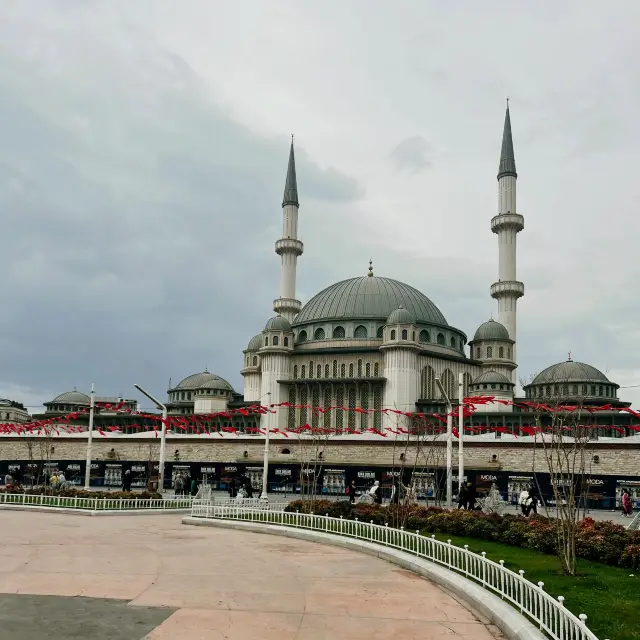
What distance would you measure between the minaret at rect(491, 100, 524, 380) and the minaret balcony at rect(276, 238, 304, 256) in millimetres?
20805

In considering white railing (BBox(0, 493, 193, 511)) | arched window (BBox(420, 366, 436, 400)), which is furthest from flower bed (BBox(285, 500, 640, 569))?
arched window (BBox(420, 366, 436, 400))

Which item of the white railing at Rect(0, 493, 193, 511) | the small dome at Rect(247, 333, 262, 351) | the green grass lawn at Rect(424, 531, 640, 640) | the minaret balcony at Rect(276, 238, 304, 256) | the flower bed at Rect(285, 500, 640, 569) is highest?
the minaret balcony at Rect(276, 238, 304, 256)

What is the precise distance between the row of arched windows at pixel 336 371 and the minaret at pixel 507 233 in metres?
15.1

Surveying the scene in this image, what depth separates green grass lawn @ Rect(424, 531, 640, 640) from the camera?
973cm

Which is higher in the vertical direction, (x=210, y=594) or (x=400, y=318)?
(x=400, y=318)

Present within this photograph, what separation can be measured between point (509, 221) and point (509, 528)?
179ft

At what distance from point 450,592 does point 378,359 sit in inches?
2158

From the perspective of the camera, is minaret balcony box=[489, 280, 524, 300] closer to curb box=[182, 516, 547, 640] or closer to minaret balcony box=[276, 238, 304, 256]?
minaret balcony box=[276, 238, 304, 256]

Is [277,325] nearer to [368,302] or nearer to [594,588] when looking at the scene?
[368,302]

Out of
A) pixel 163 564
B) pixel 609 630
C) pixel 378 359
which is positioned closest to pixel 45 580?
pixel 163 564

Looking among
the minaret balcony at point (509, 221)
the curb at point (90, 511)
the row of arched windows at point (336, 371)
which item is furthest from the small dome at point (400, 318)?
the curb at point (90, 511)

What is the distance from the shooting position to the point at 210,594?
39.2 feet

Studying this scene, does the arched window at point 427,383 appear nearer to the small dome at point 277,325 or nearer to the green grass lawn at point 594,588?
the small dome at point 277,325

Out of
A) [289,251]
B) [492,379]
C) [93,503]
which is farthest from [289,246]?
[93,503]
